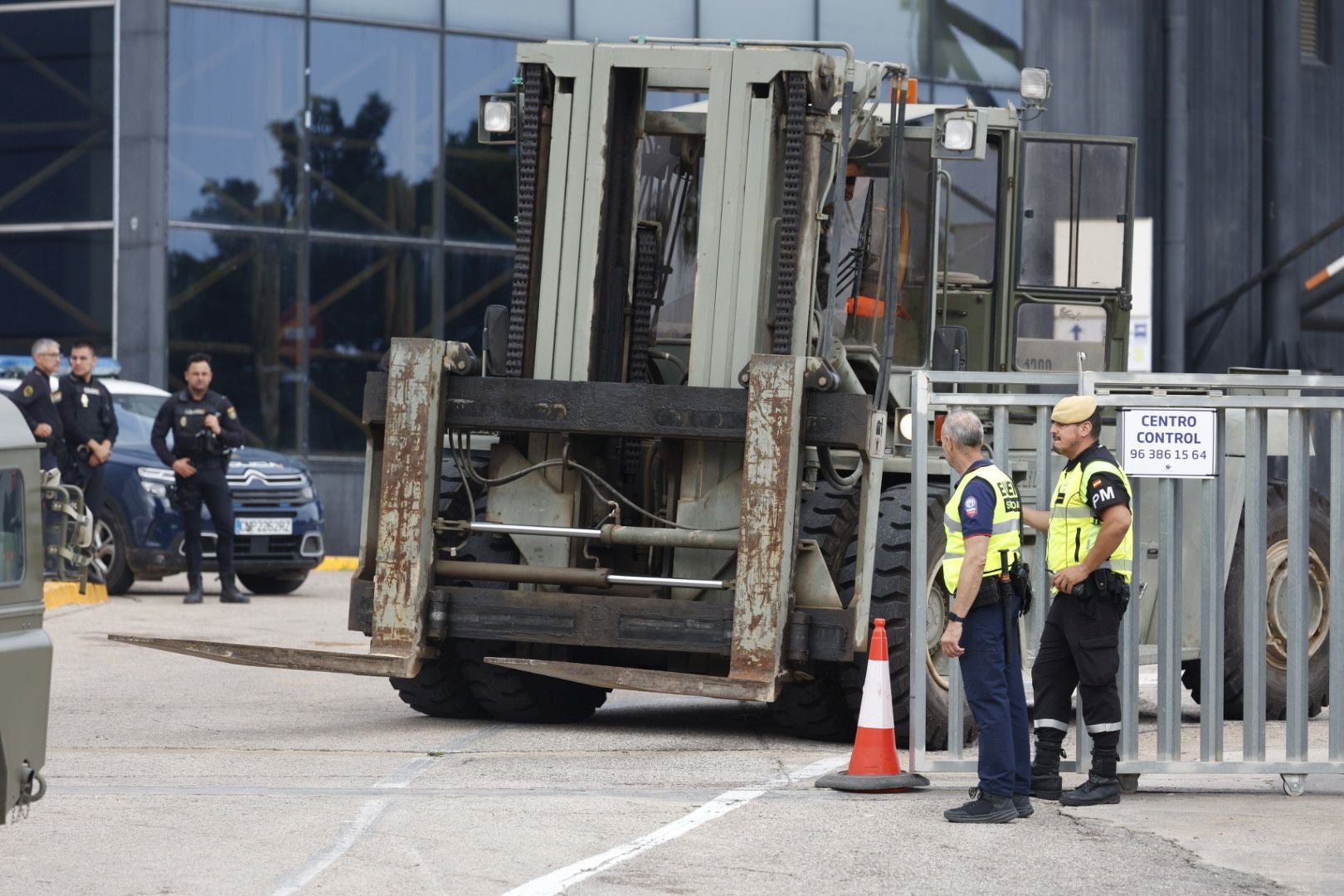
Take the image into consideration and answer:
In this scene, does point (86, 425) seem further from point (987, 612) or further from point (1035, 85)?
point (987, 612)

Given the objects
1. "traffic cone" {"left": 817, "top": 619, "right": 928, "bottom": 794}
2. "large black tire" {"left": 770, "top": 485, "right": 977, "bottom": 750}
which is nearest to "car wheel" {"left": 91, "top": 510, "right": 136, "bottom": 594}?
"large black tire" {"left": 770, "top": 485, "right": 977, "bottom": 750}

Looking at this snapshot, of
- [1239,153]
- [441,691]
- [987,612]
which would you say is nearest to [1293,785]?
[987,612]

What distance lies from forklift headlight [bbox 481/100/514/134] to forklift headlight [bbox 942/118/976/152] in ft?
7.19

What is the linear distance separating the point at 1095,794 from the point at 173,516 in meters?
11.3

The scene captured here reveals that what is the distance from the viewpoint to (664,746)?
34.8 ft

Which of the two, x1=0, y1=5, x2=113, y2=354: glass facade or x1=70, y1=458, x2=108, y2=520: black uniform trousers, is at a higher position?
x1=0, y1=5, x2=113, y2=354: glass facade

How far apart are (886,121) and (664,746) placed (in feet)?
11.1

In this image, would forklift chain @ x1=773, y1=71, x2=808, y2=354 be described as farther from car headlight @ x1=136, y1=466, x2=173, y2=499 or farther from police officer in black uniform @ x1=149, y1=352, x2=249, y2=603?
car headlight @ x1=136, y1=466, x2=173, y2=499

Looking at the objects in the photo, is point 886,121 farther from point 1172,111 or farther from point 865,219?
point 1172,111

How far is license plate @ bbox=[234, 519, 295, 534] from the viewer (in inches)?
758

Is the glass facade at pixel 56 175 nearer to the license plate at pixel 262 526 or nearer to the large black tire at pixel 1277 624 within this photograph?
the license plate at pixel 262 526

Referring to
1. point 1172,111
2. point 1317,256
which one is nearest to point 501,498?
point 1172,111

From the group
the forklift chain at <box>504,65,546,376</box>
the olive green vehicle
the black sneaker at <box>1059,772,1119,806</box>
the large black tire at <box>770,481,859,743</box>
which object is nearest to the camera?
the olive green vehicle

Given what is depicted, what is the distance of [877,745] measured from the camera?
9.30m
